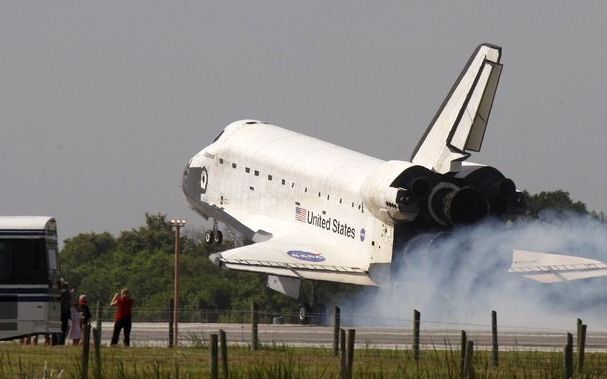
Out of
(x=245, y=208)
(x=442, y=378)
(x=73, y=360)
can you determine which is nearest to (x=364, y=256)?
(x=245, y=208)

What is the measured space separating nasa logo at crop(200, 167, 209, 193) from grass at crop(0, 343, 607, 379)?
2395cm

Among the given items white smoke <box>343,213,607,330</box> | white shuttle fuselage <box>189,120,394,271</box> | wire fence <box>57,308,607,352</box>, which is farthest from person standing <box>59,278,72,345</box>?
white shuttle fuselage <box>189,120,394,271</box>

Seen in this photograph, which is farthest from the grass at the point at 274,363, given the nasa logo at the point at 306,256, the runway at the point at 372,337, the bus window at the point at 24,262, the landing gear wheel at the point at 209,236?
the landing gear wheel at the point at 209,236

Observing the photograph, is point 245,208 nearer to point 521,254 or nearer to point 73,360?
point 521,254

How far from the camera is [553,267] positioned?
164 ft

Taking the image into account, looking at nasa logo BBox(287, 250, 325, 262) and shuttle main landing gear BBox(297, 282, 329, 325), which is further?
nasa logo BBox(287, 250, 325, 262)

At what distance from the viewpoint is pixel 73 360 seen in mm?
31703

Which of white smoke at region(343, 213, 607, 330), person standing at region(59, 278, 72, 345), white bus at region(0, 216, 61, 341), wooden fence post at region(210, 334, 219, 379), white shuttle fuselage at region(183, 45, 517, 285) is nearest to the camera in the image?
wooden fence post at region(210, 334, 219, 379)

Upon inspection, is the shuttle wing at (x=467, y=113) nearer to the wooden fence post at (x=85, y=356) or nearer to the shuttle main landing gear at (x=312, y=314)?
the shuttle main landing gear at (x=312, y=314)

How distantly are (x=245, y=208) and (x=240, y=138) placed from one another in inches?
95.5

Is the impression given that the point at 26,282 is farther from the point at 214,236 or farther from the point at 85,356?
the point at 214,236

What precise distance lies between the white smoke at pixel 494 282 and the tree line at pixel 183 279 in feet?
31.5

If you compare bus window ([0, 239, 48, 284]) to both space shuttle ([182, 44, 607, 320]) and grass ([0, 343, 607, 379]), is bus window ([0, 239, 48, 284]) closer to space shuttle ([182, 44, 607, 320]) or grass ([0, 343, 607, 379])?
grass ([0, 343, 607, 379])

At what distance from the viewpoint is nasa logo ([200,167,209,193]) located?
203 ft
